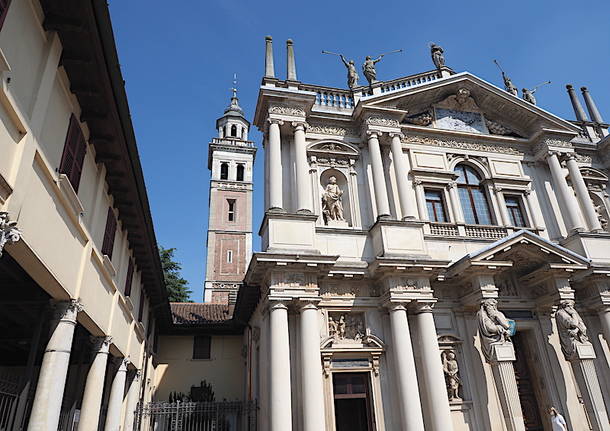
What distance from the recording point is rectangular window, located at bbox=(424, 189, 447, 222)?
599 inches

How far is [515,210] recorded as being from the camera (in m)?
16.3

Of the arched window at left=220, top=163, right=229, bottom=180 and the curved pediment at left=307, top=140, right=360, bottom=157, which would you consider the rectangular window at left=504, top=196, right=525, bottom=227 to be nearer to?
the curved pediment at left=307, top=140, right=360, bottom=157

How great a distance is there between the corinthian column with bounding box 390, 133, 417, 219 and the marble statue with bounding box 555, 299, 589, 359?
5.42 meters

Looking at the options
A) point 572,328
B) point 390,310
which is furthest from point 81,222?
point 572,328

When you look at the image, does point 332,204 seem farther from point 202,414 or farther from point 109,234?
point 202,414

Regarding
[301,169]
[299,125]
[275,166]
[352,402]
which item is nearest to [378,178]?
[301,169]

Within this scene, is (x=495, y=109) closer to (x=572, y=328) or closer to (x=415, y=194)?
(x=415, y=194)

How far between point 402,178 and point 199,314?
573 inches

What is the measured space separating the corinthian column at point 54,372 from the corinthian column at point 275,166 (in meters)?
7.18

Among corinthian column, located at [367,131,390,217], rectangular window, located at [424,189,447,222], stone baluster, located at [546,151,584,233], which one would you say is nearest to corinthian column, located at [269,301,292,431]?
Result: corinthian column, located at [367,131,390,217]

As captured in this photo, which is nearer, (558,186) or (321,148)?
(321,148)

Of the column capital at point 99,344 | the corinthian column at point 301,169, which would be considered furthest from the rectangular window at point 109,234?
the corinthian column at point 301,169

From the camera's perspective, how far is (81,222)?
718 centimetres

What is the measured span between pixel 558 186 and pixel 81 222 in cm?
1651
